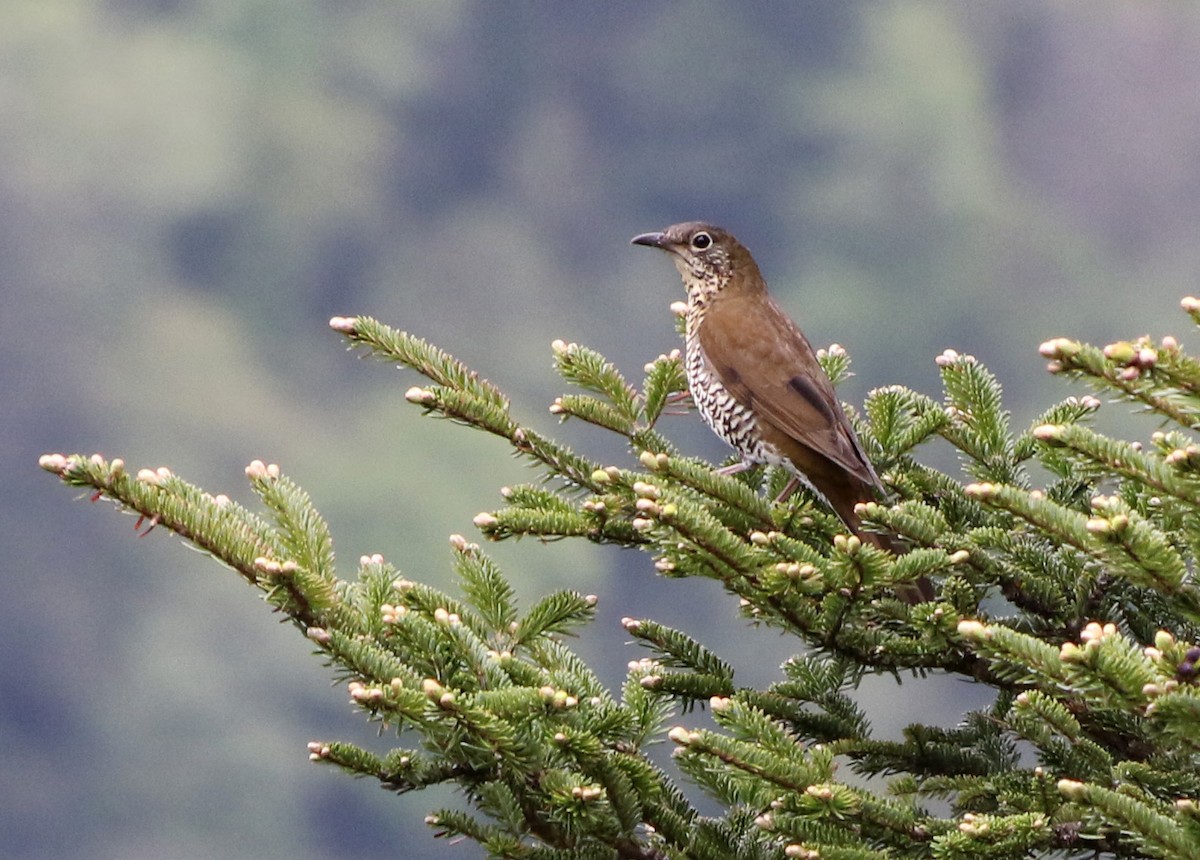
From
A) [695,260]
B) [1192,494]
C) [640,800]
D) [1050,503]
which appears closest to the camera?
[1192,494]

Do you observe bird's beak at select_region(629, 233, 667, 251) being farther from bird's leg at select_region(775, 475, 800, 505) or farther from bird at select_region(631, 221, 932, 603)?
bird's leg at select_region(775, 475, 800, 505)

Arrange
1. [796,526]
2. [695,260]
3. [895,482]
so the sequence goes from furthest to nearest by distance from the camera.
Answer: [695,260]
[895,482]
[796,526]

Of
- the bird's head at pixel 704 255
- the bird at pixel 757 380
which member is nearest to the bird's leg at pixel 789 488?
the bird at pixel 757 380

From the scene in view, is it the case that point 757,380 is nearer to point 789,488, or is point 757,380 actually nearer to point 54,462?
point 789,488

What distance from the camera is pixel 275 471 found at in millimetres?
2658

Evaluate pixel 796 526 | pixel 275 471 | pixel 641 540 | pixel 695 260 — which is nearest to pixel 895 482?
pixel 796 526

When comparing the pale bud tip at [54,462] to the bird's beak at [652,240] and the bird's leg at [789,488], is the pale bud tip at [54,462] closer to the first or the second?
the bird's leg at [789,488]

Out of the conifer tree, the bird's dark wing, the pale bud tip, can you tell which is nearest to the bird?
the bird's dark wing

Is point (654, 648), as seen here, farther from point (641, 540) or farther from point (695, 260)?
point (695, 260)

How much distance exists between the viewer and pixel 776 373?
4.55m

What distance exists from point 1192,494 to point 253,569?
1.51 m

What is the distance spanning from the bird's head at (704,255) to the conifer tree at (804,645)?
6.73 feet


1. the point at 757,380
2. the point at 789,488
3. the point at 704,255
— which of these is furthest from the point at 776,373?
the point at 704,255

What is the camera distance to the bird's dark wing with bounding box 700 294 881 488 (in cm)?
395
